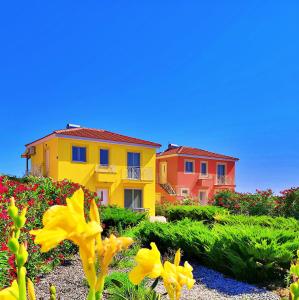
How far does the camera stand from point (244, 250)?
7.11m

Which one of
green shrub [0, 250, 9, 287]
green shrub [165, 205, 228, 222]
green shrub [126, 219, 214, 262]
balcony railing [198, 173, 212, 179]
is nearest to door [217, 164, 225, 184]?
balcony railing [198, 173, 212, 179]

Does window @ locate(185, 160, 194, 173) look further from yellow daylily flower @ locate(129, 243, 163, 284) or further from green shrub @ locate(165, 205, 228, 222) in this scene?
yellow daylily flower @ locate(129, 243, 163, 284)

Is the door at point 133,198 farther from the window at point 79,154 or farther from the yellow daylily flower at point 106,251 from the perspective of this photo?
the yellow daylily flower at point 106,251

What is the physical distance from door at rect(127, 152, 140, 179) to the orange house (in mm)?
5653

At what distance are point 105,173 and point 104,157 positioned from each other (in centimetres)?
130

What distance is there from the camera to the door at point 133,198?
27859mm

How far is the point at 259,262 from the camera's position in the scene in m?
7.05

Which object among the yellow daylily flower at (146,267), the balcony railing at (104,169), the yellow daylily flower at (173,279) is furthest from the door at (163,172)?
the yellow daylily flower at (146,267)

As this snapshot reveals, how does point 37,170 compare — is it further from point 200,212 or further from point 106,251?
point 106,251

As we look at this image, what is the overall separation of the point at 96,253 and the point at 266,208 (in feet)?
67.8

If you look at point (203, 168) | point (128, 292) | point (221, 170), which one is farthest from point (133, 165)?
point (128, 292)

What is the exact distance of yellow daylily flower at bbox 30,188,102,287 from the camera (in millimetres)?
887

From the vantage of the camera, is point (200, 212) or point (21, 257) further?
point (200, 212)

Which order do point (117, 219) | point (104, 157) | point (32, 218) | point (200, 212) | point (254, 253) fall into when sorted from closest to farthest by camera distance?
1. point (254, 253)
2. point (32, 218)
3. point (117, 219)
4. point (200, 212)
5. point (104, 157)
